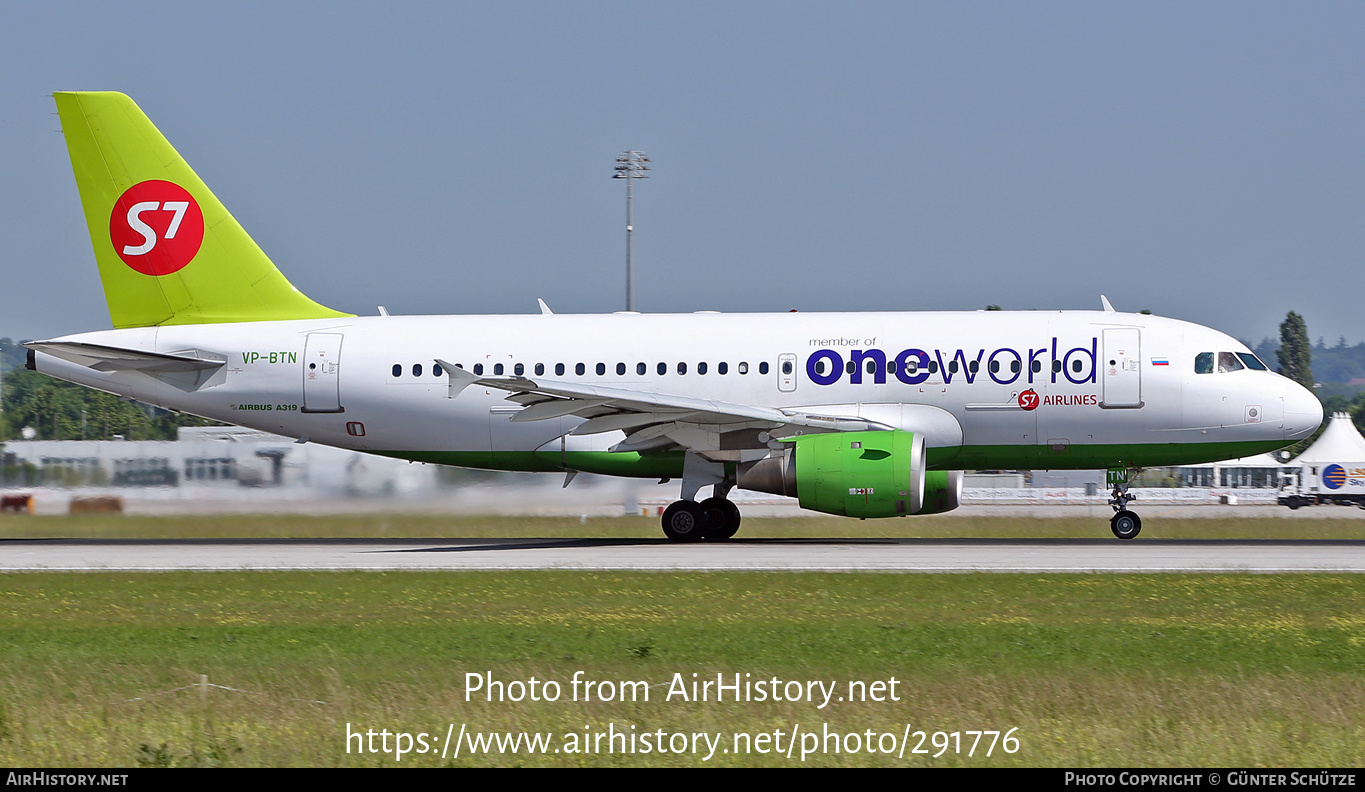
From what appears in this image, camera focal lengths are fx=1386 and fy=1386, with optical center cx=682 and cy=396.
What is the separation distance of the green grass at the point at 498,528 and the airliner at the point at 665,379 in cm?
212

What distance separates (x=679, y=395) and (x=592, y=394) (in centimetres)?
268

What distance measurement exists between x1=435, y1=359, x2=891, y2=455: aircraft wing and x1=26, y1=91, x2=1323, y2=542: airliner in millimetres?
50

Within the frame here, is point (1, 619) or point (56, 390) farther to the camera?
point (56, 390)

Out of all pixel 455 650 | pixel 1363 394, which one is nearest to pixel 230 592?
pixel 455 650

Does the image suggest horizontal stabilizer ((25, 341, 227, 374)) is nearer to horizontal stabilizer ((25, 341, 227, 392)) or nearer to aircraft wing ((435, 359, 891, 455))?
horizontal stabilizer ((25, 341, 227, 392))

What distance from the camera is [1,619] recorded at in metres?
14.9

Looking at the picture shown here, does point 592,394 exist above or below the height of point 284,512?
above

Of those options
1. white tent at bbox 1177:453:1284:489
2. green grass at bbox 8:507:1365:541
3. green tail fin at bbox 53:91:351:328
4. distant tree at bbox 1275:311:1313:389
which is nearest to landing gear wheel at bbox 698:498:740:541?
green grass at bbox 8:507:1365:541

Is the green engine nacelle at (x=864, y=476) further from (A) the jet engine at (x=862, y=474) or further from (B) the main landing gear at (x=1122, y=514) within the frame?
(B) the main landing gear at (x=1122, y=514)

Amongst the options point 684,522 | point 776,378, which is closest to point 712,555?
point 684,522

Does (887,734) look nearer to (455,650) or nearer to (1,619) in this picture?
(455,650)

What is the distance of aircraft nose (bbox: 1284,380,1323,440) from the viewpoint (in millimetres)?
24422

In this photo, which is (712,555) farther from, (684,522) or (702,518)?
(702,518)
